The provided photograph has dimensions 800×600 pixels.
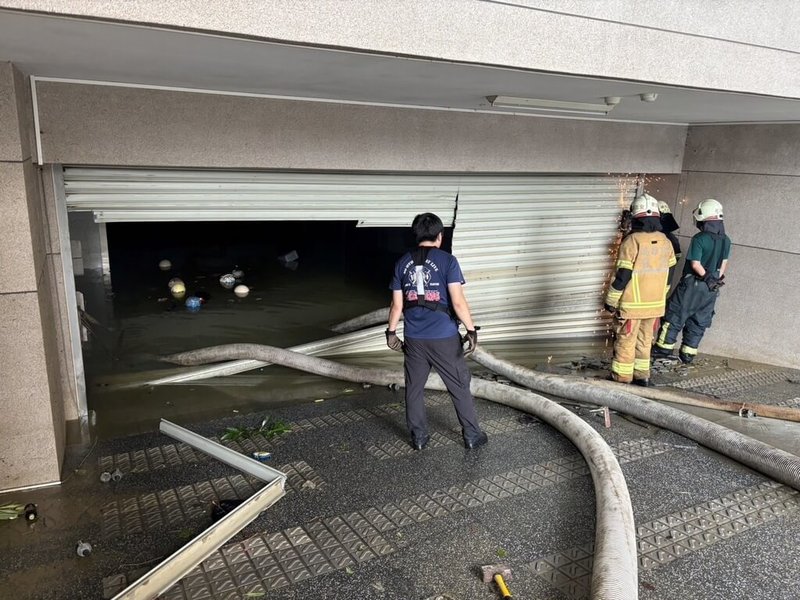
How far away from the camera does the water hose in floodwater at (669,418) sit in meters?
4.05

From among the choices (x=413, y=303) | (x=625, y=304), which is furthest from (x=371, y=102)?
(x=625, y=304)

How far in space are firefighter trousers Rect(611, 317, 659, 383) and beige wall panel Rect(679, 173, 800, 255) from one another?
7.18 feet

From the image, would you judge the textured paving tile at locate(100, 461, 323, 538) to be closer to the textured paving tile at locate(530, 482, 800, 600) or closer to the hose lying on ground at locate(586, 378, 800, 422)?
the textured paving tile at locate(530, 482, 800, 600)

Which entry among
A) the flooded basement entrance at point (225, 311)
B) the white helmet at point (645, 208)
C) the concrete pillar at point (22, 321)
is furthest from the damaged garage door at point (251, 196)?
the white helmet at point (645, 208)

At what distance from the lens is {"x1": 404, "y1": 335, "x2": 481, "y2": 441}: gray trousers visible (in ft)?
14.1

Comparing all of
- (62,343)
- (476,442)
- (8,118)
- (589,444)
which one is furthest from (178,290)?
(589,444)

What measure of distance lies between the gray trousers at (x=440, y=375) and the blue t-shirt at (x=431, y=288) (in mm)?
77

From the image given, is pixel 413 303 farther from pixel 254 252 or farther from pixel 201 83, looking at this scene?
pixel 254 252

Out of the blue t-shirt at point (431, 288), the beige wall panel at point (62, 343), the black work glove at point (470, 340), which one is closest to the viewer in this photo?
the blue t-shirt at point (431, 288)

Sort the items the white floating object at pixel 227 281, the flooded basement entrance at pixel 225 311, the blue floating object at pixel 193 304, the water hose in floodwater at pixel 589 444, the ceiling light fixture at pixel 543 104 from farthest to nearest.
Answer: the white floating object at pixel 227 281, the blue floating object at pixel 193 304, the flooded basement entrance at pixel 225 311, the ceiling light fixture at pixel 543 104, the water hose in floodwater at pixel 589 444

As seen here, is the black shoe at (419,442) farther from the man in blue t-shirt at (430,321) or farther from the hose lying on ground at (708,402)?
the hose lying on ground at (708,402)

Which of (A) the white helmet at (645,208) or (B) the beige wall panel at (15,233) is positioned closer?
(B) the beige wall panel at (15,233)

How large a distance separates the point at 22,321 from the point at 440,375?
287 cm

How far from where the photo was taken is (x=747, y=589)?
3.02 m
